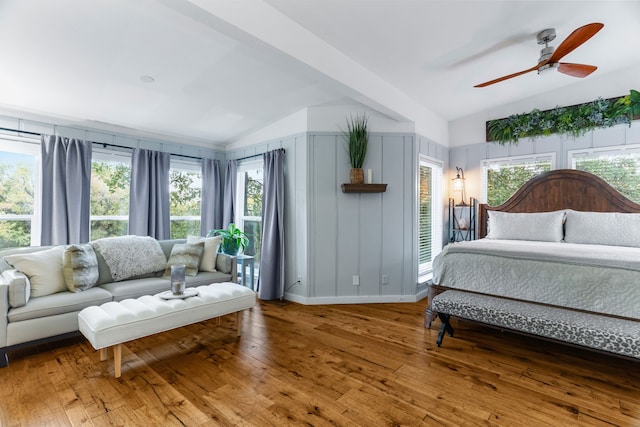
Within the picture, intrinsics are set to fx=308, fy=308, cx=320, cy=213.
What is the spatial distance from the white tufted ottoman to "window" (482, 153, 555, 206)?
12.7 ft

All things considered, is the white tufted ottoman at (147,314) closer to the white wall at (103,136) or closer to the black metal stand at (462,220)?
the white wall at (103,136)

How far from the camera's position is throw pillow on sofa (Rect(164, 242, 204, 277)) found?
3.67 metres

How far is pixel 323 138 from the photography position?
13.3 feet

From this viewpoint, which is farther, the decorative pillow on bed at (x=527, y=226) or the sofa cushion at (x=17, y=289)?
the decorative pillow on bed at (x=527, y=226)

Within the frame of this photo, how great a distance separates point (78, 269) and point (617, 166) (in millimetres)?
6201

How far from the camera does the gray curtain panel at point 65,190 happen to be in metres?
3.59

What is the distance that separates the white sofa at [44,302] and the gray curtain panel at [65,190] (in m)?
0.56

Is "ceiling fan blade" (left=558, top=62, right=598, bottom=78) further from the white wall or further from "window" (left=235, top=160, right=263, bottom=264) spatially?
the white wall

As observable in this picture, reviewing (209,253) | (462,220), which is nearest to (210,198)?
(209,253)

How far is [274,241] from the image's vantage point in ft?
14.0

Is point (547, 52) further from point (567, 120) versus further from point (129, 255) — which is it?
point (129, 255)

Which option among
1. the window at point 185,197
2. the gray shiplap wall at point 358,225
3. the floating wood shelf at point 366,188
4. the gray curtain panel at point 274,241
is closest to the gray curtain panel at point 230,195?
the window at point 185,197

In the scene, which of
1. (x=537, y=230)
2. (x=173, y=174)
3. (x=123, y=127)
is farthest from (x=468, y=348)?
(x=123, y=127)

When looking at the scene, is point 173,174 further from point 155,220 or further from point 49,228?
point 49,228
